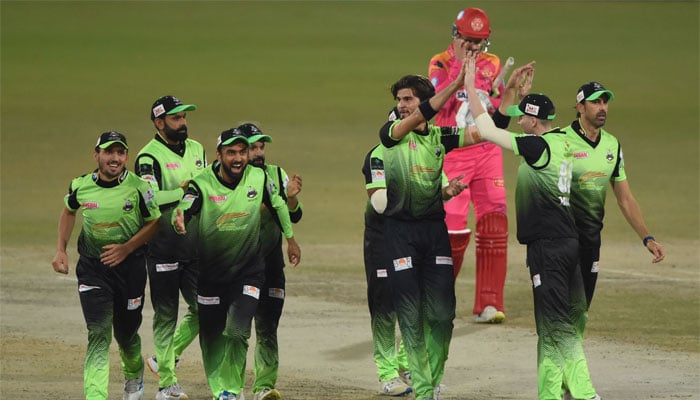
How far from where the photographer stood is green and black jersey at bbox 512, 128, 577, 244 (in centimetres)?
1116

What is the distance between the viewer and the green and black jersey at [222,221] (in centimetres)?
1133

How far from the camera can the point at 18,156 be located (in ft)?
88.1

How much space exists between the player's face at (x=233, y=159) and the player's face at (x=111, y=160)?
784 millimetres

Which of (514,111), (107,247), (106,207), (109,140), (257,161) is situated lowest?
(107,247)

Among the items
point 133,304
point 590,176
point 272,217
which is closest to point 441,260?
point 590,176

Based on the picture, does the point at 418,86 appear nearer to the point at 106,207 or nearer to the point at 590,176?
the point at 590,176

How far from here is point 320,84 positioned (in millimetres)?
33156

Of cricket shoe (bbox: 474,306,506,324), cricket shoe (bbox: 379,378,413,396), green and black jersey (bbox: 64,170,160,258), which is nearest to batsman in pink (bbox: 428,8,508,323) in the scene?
cricket shoe (bbox: 474,306,506,324)

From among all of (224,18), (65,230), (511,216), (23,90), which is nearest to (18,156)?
(23,90)

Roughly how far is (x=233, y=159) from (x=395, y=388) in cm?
259

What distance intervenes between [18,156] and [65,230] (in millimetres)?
15774

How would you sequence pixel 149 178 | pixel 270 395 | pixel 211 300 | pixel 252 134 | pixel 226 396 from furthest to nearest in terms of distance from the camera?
pixel 149 178
pixel 270 395
pixel 252 134
pixel 211 300
pixel 226 396

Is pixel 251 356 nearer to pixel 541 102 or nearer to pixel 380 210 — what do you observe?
pixel 380 210

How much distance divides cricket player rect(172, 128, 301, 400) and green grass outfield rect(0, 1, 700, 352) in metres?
5.77
